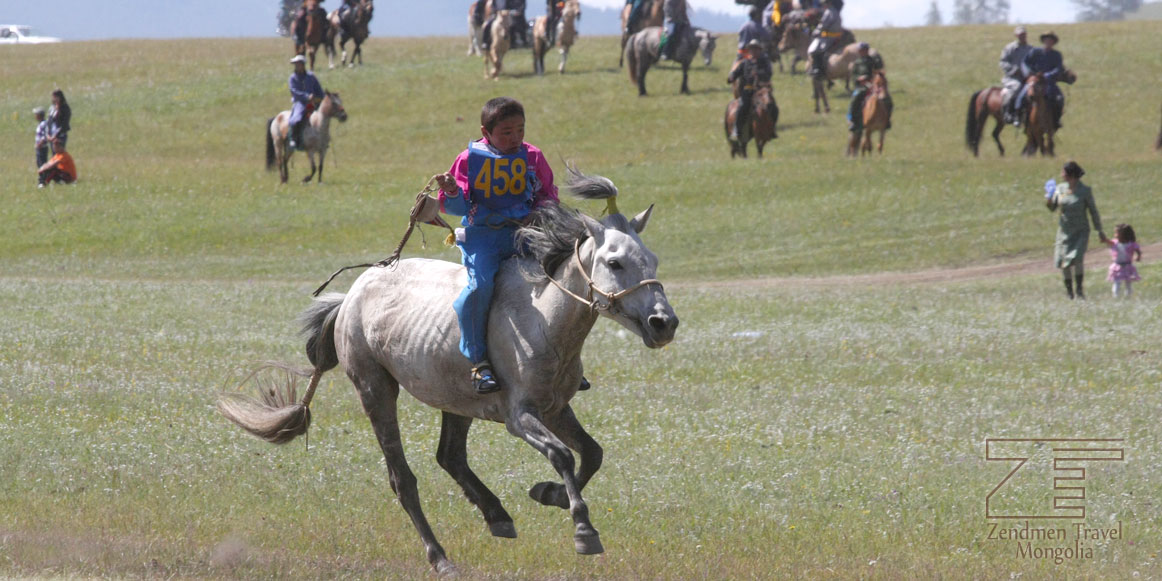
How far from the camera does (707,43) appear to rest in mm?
49500

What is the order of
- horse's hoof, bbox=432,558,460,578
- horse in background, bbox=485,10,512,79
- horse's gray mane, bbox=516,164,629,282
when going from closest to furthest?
horse's gray mane, bbox=516,164,629,282
horse's hoof, bbox=432,558,460,578
horse in background, bbox=485,10,512,79

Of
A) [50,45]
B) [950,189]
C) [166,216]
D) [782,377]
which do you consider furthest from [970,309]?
[50,45]

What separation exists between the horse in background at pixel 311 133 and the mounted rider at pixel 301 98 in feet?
0.52

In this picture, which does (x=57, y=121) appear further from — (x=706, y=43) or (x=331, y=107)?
(x=706, y=43)

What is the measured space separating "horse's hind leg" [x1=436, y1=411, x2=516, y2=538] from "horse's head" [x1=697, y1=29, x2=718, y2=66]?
4065 cm

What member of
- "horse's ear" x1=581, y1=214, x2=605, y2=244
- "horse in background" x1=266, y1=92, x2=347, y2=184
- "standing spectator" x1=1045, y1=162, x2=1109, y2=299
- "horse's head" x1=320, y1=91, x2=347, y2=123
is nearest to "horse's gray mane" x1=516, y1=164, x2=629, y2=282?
"horse's ear" x1=581, y1=214, x2=605, y2=244

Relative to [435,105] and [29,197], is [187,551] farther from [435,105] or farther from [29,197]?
[435,105]

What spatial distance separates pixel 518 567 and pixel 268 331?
34.0 ft

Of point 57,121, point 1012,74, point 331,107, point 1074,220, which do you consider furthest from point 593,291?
point 1012,74

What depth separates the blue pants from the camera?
7.17 meters

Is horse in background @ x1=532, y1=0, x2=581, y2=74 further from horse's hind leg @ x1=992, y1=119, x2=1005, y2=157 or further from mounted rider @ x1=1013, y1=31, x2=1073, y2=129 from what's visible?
mounted rider @ x1=1013, y1=31, x2=1073, y2=129

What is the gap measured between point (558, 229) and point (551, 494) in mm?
1470

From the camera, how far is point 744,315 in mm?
18984

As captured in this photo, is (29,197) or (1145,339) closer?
(1145,339)
